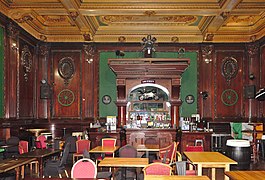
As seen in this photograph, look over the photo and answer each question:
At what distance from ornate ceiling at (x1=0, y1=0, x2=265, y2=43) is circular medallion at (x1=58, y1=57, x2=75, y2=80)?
0.81 metres

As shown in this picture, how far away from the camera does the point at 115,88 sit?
13734 millimetres

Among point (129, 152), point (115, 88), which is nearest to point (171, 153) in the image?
point (129, 152)

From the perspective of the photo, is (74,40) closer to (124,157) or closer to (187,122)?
(187,122)

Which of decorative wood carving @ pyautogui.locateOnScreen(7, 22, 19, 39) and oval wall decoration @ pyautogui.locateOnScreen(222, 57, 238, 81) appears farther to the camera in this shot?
oval wall decoration @ pyautogui.locateOnScreen(222, 57, 238, 81)

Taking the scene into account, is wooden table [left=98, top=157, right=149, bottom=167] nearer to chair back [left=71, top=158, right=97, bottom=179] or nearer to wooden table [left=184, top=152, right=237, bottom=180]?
chair back [left=71, top=158, right=97, bottom=179]

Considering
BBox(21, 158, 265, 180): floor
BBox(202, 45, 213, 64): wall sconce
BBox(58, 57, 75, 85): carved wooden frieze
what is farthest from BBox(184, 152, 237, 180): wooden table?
BBox(58, 57, 75, 85): carved wooden frieze

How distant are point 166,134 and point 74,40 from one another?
17.6 ft

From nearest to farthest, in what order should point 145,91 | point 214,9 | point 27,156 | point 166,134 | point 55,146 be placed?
point 27,156
point 55,146
point 214,9
point 166,134
point 145,91

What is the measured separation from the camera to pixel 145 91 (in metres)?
12.7

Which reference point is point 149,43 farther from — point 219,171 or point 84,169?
point 84,169

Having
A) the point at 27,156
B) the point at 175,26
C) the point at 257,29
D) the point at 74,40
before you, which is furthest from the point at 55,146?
the point at 257,29

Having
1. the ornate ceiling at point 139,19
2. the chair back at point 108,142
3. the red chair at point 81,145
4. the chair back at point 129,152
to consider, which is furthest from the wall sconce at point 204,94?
the chair back at point 129,152

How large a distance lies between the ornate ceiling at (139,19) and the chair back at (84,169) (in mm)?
5484

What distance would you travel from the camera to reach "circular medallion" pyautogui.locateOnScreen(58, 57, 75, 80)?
1366cm
